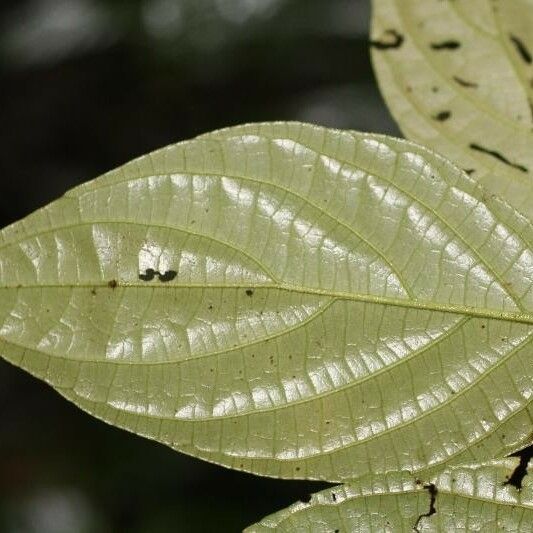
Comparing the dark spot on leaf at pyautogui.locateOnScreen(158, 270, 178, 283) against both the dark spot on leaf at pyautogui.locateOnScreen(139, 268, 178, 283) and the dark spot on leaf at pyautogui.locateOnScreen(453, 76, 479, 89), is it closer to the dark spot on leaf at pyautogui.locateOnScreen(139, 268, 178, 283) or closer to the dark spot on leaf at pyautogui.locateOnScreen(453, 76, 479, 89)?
the dark spot on leaf at pyautogui.locateOnScreen(139, 268, 178, 283)

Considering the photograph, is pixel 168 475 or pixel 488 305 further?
pixel 168 475

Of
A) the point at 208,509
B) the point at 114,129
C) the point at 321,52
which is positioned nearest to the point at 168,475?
the point at 208,509

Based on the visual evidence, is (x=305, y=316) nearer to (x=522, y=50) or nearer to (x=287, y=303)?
(x=287, y=303)

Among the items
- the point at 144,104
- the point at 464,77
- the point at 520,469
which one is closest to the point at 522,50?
the point at 464,77

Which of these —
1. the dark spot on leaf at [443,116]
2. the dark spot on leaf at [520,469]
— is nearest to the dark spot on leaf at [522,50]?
the dark spot on leaf at [443,116]

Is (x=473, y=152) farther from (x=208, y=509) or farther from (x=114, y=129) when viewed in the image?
(x=114, y=129)

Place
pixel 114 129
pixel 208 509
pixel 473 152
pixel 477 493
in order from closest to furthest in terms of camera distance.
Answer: pixel 477 493 → pixel 473 152 → pixel 208 509 → pixel 114 129

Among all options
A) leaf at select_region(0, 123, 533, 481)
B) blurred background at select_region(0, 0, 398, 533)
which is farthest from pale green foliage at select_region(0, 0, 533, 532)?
blurred background at select_region(0, 0, 398, 533)

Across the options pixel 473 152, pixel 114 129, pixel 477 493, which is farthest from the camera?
pixel 114 129
